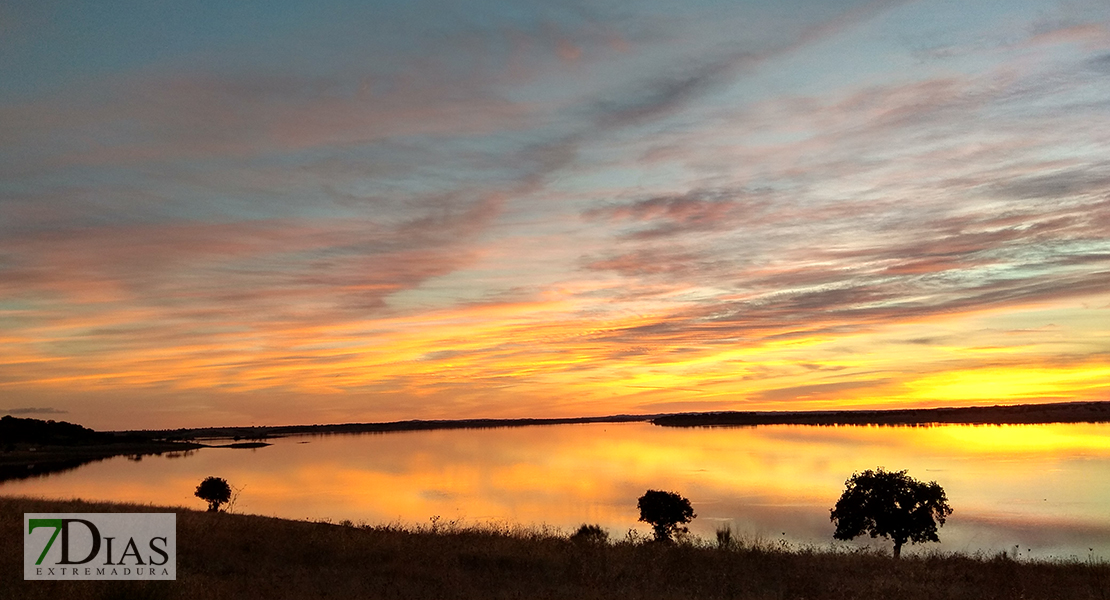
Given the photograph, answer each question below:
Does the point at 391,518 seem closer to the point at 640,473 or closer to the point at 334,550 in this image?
the point at 334,550

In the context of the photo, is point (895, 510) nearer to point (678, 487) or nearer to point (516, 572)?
point (516, 572)

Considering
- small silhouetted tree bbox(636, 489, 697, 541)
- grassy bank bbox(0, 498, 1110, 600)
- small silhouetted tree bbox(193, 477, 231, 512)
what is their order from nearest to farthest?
grassy bank bbox(0, 498, 1110, 600)
small silhouetted tree bbox(636, 489, 697, 541)
small silhouetted tree bbox(193, 477, 231, 512)

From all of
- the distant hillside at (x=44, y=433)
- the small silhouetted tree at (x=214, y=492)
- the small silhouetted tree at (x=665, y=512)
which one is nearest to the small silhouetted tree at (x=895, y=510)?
the small silhouetted tree at (x=665, y=512)

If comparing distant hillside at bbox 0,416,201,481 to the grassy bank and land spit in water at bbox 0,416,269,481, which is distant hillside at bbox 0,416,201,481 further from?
the grassy bank

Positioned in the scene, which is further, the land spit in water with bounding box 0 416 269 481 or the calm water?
the land spit in water with bounding box 0 416 269 481

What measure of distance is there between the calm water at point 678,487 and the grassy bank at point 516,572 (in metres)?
16.9

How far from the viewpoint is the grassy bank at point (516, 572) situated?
50.5 feet

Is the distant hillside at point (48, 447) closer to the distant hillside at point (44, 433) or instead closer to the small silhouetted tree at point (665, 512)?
the distant hillside at point (44, 433)

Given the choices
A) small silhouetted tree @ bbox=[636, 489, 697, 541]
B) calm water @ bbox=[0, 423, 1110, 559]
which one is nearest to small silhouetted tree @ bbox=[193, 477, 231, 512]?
calm water @ bbox=[0, 423, 1110, 559]

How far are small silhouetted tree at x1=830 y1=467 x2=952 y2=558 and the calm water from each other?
5.05m

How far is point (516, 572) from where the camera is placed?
1828cm

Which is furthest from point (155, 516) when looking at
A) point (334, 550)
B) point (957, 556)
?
point (957, 556)

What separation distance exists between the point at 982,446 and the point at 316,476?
125091mm

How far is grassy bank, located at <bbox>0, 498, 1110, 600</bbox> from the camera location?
15391 millimetres
